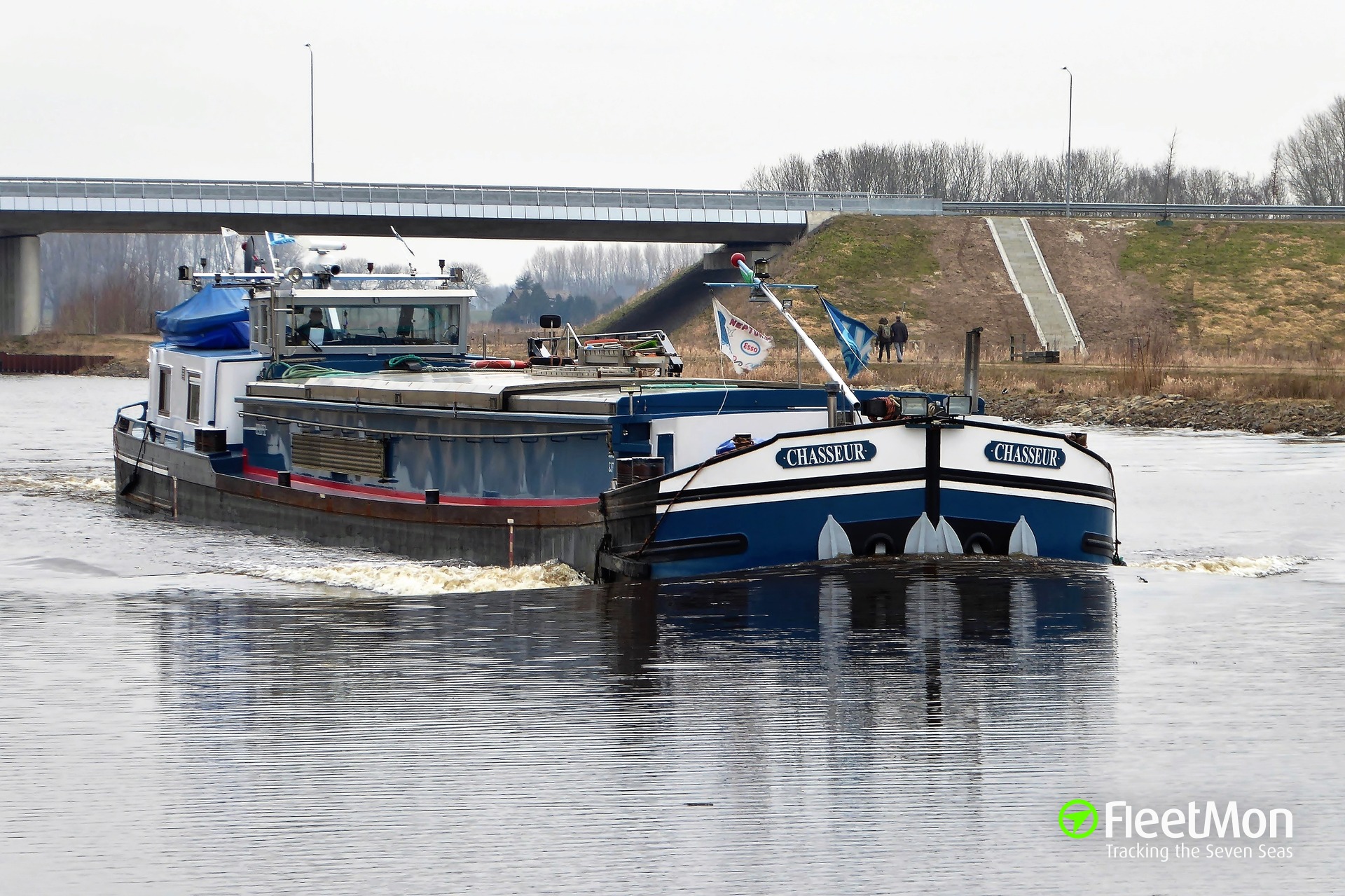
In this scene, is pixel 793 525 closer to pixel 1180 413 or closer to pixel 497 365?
pixel 497 365

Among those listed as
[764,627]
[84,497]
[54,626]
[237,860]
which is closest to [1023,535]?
[764,627]

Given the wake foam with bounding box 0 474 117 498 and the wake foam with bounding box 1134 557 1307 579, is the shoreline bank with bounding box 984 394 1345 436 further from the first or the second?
the wake foam with bounding box 0 474 117 498

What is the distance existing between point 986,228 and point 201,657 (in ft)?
274

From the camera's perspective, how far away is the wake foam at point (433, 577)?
18.6 m

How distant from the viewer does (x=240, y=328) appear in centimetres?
2797

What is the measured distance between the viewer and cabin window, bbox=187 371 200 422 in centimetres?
2647

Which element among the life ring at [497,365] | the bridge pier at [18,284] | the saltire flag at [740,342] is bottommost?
the life ring at [497,365]

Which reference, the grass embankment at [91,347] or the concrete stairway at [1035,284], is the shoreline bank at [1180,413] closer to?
the concrete stairway at [1035,284]

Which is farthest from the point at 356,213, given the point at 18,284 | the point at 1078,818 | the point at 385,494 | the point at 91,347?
the point at 1078,818

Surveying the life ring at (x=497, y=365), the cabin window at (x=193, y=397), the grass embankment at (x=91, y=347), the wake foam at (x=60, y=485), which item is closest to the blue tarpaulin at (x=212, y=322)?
the cabin window at (x=193, y=397)

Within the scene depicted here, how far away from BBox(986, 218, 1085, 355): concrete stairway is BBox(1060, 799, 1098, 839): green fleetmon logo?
64.7 metres

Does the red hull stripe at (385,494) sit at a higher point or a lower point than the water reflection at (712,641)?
higher

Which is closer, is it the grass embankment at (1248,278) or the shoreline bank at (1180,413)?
the shoreline bank at (1180,413)

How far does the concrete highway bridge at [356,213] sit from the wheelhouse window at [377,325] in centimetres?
5847
